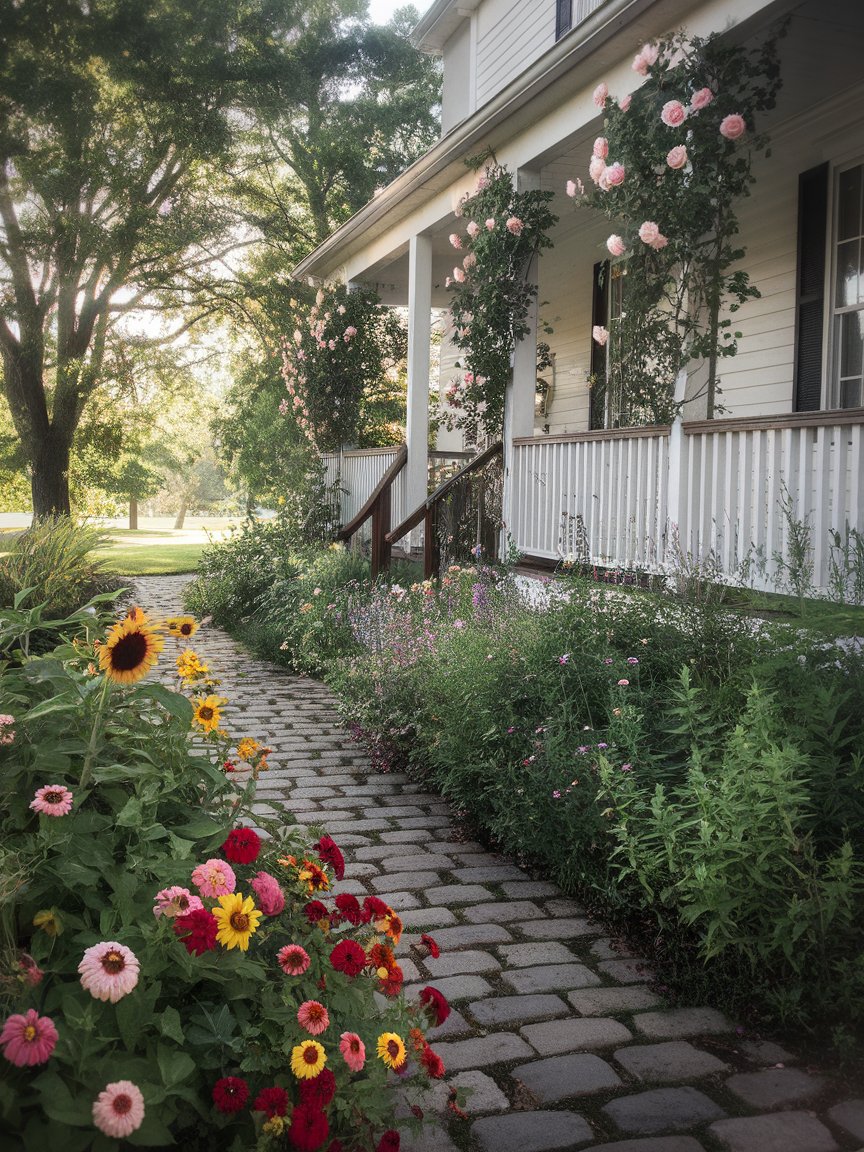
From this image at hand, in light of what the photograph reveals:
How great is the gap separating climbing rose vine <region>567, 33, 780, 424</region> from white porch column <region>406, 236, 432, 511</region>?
3961 millimetres

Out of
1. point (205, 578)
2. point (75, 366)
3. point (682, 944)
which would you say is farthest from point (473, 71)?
point (682, 944)

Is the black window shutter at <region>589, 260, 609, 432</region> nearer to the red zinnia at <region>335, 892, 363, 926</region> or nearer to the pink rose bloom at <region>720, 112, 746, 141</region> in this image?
the pink rose bloom at <region>720, 112, 746, 141</region>

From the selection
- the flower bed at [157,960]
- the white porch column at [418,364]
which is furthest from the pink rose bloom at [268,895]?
the white porch column at [418,364]

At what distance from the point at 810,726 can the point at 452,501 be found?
20.7ft

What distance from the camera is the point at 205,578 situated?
12.8 m

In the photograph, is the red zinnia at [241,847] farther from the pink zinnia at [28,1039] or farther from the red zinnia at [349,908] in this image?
the pink zinnia at [28,1039]

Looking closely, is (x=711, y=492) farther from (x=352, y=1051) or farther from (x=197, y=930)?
(x=197, y=930)

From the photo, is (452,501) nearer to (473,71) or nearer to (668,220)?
(668,220)

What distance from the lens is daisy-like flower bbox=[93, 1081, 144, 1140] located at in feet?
4.68

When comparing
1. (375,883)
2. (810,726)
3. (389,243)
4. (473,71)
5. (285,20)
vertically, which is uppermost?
(285,20)

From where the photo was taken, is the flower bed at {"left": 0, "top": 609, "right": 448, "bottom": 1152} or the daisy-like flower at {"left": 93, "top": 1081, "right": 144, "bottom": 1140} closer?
the daisy-like flower at {"left": 93, "top": 1081, "right": 144, "bottom": 1140}

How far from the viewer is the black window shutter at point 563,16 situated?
9.83m

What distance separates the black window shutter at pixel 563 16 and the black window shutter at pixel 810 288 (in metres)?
4.04

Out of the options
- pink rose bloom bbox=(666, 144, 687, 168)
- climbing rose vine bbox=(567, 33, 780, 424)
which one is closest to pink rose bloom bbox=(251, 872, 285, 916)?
climbing rose vine bbox=(567, 33, 780, 424)
